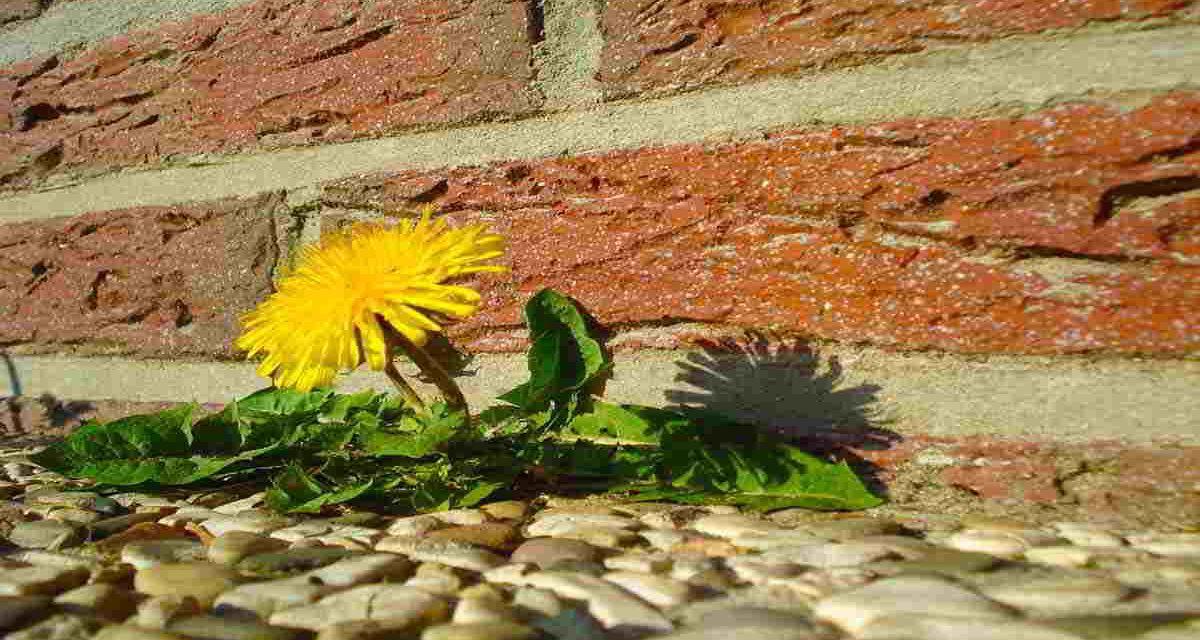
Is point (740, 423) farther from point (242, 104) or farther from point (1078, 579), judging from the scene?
point (242, 104)

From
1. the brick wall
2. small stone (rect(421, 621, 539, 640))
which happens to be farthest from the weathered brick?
small stone (rect(421, 621, 539, 640))

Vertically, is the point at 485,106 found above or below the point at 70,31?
below

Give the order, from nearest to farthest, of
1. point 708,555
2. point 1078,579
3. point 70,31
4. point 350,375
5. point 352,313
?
1. point 1078,579
2. point 708,555
3. point 352,313
4. point 350,375
5. point 70,31

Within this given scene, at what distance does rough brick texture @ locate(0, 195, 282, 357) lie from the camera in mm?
1300

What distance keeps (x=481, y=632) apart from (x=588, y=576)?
0.13 meters

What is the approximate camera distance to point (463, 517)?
0.87 metres

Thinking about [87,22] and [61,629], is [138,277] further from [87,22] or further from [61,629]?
[61,629]

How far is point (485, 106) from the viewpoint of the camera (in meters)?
1.15

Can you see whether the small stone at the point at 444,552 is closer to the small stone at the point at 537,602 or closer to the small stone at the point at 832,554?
the small stone at the point at 537,602

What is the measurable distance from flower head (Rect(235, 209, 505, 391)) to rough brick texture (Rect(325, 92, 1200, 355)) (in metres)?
0.20

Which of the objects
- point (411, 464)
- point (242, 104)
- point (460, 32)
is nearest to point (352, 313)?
point (411, 464)


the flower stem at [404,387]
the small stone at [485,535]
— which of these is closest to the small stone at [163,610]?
the small stone at [485,535]

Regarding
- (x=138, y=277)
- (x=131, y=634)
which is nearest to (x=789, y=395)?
(x=131, y=634)

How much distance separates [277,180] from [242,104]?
13 cm
